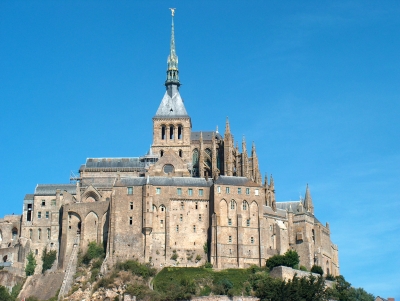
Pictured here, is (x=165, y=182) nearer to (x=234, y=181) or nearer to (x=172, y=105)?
(x=234, y=181)

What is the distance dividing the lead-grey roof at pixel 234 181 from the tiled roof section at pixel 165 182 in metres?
1.68

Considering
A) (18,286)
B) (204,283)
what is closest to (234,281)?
(204,283)

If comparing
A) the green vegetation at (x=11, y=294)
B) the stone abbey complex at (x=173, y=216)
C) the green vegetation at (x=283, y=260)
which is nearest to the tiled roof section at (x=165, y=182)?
the stone abbey complex at (x=173, y=216)

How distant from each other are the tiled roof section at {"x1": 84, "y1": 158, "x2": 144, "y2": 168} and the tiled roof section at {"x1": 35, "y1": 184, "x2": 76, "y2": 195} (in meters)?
5.19

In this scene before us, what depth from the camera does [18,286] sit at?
116 metres

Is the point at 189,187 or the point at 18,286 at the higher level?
the point at 189,187

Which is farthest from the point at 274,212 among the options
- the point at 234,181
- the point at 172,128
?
the point at 172,128

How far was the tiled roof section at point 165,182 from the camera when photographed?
116625mm

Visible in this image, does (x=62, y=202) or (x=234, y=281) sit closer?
(x=234, y=281)

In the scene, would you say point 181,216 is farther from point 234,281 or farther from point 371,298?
point 371,298

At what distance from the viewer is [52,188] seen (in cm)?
12556

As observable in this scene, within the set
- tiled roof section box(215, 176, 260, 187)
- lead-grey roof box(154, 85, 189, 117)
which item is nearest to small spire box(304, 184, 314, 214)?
tiled roof section box(215, 176, 260, 187)

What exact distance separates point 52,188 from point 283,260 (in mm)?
34023

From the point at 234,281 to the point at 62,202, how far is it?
90.9ft
